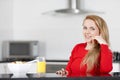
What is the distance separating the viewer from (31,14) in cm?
464

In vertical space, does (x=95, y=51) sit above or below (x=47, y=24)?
below

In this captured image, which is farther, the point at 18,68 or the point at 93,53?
the point at 93,53


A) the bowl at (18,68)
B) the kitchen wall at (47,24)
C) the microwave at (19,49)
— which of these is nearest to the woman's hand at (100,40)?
the bowl at (18,68)

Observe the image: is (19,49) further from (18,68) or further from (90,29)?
(18,68)

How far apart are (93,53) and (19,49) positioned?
8.29 feet

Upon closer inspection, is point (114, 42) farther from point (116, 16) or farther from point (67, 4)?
point (67, 4)

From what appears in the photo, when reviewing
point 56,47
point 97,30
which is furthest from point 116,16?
point 97,30

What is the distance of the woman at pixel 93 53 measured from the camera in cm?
185

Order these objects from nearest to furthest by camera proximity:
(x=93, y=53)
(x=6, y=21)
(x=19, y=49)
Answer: (x=93, y=53)
(x=19, y=49)
(x=6, y=21)

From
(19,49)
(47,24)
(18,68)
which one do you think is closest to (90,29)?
(18,68)

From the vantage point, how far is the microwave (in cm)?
429

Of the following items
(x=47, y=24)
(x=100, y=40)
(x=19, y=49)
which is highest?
(x=47, y=24)

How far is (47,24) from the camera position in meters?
4.62

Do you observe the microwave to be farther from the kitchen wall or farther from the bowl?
the bowl
